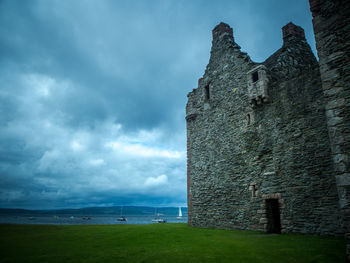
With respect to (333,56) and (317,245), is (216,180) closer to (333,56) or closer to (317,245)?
(317,245)

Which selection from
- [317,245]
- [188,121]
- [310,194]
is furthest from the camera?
[188,121]

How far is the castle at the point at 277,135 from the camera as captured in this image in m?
7.12

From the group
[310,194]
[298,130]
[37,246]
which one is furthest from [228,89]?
[37,246]

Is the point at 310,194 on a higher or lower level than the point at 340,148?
lower

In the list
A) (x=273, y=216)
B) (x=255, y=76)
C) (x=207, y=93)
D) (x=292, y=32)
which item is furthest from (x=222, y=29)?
(x=273, y=216)

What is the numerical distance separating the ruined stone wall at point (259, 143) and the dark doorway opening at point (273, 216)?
0.26 meters

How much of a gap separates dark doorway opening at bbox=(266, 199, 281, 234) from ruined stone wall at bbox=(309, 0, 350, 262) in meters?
7.57

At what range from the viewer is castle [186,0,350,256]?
280 inches

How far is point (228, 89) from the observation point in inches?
685

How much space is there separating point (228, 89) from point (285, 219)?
9.61m

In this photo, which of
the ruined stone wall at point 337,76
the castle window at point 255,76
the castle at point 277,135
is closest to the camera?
the ruined stone wall at point 337,76

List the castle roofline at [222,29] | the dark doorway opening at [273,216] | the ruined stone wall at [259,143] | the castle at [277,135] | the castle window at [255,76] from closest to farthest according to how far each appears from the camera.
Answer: the castle at [277,135] → the ruined stone wall at [259,143] → the dark doorway opening at [273,216] → the castle window at [255,76] → the castle roofline at [222,29]

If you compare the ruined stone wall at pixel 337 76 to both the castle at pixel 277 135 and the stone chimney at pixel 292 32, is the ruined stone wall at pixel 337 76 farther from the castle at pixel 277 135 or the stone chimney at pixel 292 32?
the stone chimney at pixel 292 32

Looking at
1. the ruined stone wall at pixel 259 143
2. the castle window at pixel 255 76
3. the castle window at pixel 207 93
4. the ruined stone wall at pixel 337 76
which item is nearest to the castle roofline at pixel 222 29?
the ruined stone wall at pixel 259 143
